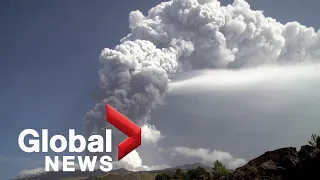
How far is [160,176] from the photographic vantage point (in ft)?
284

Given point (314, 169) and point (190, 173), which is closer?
point (314, 169)

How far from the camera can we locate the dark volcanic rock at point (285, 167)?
3278 cm

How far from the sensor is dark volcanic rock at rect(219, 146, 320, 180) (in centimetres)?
3278

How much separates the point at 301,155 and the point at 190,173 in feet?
145

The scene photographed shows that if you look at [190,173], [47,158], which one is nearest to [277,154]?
[47,158]

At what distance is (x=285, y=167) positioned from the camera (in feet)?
123

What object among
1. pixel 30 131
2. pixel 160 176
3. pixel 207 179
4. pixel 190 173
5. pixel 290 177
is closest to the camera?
pixel 290 177

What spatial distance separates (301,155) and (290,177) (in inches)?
149

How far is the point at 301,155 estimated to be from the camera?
38.3 meters

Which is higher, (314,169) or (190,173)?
(190,173)

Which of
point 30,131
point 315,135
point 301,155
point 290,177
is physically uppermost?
point 30,131

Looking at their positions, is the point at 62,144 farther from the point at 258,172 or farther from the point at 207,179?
the point at 258,172

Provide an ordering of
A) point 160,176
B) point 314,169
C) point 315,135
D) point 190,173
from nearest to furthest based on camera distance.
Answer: point 314,169 → point 315,135 → point 190,173 → point 160,176

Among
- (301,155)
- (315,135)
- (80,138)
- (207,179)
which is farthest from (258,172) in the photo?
(80,138)
